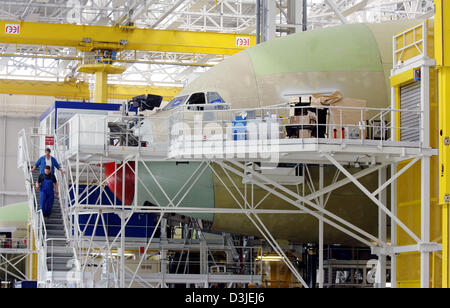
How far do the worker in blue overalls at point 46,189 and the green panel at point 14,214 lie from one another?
20.7 m

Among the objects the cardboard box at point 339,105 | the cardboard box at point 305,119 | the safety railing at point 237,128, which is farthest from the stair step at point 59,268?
the cardboard box at point 339,105

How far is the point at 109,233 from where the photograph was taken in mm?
30312

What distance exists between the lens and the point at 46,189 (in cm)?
2666

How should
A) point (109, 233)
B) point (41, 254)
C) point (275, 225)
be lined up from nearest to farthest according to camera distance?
1. point (275, 225)
2. point (41, 254)
3. point (109, 233)

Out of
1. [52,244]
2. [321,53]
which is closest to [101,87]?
[52,244]

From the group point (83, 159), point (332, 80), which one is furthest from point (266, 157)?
point (83, 159)

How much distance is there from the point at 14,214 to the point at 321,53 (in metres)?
28.5

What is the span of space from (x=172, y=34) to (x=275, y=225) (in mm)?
24345

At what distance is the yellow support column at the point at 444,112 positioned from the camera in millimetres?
19922

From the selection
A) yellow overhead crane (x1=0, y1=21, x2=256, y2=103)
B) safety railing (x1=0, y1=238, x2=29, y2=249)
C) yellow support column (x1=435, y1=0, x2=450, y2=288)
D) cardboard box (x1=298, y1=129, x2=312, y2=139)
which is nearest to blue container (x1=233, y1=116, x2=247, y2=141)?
cardboard box (x1=298, y1=129, x2=312, y2=139)
